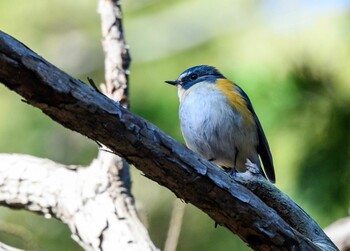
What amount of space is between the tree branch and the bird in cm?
123

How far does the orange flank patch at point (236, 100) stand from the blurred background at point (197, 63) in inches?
11.6

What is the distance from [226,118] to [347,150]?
71 centimetres

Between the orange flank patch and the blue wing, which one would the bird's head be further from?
the blue wing

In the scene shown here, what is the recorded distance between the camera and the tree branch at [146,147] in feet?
8.20

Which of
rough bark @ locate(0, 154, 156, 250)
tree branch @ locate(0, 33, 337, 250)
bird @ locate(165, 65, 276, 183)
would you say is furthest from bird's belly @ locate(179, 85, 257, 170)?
tree branch @ locate(0, 33, 337, 250)

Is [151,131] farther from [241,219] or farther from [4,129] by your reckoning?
[4,129]

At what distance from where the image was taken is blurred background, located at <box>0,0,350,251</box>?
14.9 feet

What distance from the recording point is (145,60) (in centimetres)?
683

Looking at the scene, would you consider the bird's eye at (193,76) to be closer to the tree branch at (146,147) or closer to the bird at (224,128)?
the bird at (224,128)

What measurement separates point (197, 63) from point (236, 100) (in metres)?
2.22

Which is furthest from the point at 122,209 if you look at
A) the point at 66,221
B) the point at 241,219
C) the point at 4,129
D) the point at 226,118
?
the point at 4,129

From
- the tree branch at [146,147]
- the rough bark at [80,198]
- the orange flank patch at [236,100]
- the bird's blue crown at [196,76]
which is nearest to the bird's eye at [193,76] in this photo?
the bird's blue crown at [196,76]

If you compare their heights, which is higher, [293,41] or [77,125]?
[293,41]

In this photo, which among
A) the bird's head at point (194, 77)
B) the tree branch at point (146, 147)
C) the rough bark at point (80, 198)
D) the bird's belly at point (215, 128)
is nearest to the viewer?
the tree branch at point (146, 147)
